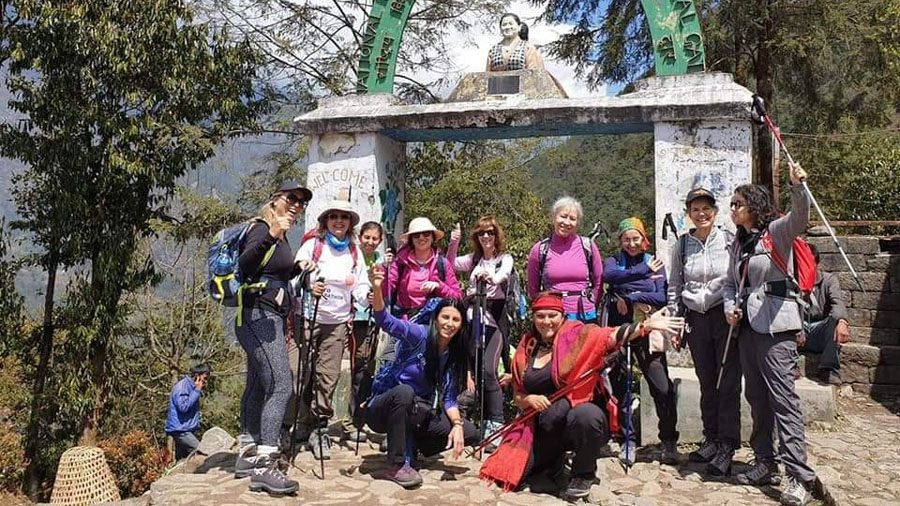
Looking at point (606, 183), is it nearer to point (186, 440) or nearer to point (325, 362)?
point (186, 440)

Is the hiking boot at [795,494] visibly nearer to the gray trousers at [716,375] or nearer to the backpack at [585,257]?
Answer: the gray trousers at [716,375]

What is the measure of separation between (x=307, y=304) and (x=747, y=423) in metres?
3.24

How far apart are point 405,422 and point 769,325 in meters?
2.13

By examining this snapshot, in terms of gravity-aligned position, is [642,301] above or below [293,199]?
below

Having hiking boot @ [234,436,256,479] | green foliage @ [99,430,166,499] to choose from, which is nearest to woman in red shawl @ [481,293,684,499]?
hiking boot @ [234,436,256,479]

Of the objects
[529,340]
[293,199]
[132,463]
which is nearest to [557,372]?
[529,340]

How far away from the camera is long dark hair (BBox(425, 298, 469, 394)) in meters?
4.16

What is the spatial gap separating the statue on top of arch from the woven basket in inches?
259

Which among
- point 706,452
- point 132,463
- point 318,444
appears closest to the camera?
point 706,452

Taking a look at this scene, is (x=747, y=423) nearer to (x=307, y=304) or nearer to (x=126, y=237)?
(x=307, y=304)

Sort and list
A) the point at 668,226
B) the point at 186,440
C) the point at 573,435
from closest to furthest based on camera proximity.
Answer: the point at 573,435, the point at 668,226, the point at 186,440

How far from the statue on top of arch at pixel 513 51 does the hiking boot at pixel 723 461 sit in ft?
11.5

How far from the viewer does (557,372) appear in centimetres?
382

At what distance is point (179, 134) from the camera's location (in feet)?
32.1
